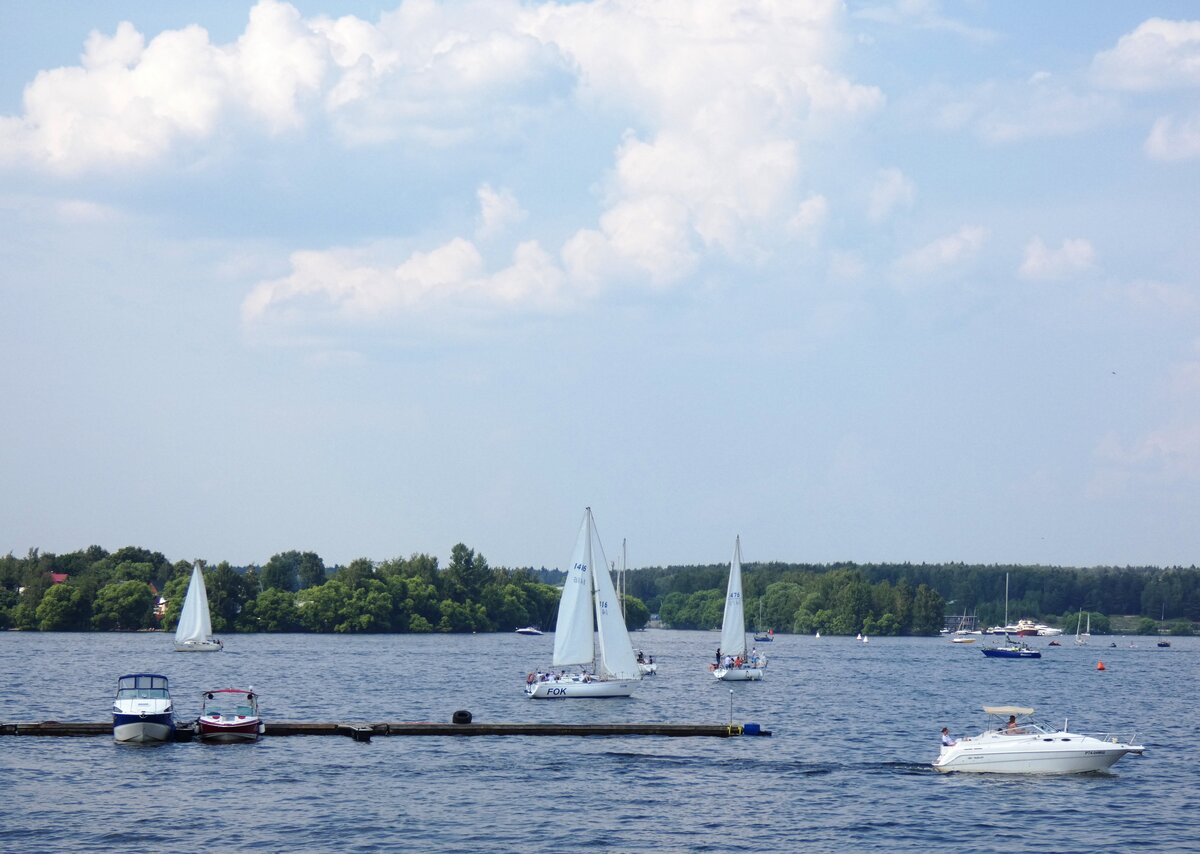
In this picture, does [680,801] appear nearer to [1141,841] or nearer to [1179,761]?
[1141,841]

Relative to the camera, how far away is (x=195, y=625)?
630 ft

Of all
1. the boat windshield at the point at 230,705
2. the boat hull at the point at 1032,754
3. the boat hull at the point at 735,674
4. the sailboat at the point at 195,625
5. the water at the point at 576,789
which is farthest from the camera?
the sailboat at the point at 195,625

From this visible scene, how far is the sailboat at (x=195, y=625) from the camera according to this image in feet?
622

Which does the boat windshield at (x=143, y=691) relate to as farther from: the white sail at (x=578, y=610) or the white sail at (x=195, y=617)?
the white sail at (x=195, y=617)

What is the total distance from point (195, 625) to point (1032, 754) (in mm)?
144306

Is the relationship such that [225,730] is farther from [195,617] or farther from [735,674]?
[195,617]

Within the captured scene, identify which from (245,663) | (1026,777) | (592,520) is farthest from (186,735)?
(245,663)

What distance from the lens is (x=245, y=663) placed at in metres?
165

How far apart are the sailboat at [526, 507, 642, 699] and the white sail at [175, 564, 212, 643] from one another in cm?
9552

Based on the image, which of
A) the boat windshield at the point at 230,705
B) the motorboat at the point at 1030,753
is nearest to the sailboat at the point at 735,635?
the boat windshield at the point at 230,705

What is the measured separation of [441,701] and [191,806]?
176ft

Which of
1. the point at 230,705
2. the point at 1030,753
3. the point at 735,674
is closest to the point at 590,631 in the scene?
the point at 230,705

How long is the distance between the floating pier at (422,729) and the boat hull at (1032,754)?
17943 millimetres

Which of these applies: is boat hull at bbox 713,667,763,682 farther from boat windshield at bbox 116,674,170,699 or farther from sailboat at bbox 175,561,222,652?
sailboat at bbox 175,561,222,652
